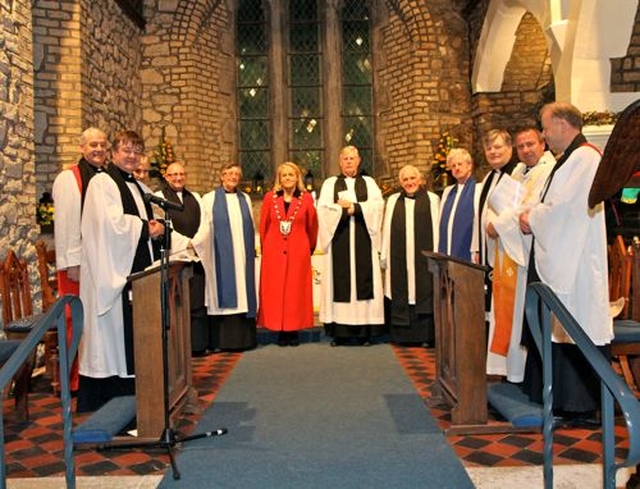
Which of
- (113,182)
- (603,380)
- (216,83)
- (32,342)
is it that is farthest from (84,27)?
(603,380)

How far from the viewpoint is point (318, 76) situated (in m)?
11.8

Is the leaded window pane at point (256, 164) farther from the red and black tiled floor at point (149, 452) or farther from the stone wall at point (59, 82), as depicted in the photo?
the red and black tiled floor at point (149, 452)

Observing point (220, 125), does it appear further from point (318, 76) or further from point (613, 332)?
point (613, 332)

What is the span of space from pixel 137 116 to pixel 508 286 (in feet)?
24.1

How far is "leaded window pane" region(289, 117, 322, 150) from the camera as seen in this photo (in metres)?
11.8

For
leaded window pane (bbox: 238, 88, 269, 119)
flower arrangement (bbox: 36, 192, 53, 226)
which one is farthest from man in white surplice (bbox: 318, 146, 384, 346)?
leaded window pane (bbox: 238, 88, 269, 119)

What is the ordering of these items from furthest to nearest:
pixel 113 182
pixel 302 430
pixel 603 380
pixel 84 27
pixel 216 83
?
pixel 216 83 → pixel 84 27 → pixel 113 182 → pixel 302 430 → pixel 603 380

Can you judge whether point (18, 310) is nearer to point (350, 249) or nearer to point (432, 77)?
point (350, 249)

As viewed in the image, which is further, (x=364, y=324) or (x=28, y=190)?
(x=364, y=324)

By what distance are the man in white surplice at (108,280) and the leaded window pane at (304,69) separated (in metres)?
7.63

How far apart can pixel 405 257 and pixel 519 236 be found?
2598 millimetres

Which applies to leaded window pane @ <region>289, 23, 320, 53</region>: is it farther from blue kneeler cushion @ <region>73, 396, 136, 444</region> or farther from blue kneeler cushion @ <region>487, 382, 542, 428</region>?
blue kneeler cushion @ <region>73, 396, 136, 444</region>

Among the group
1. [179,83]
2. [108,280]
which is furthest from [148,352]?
[179,83]

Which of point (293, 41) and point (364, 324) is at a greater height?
point (293, 41)
